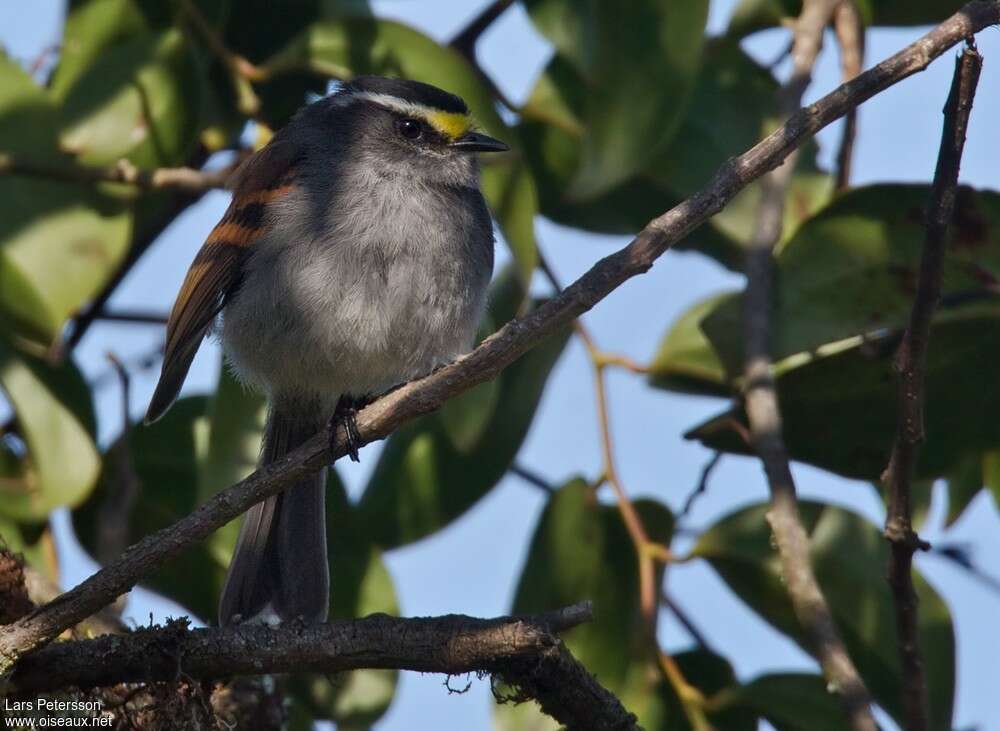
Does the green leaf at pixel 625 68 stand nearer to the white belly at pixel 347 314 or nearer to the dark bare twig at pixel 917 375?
the white belly at pixel 347 314

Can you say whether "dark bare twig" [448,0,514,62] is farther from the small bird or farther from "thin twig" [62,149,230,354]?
"thin twig" [62,149,230,354]

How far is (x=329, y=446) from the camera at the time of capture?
292cm

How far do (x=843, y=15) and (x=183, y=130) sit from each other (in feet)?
7.13

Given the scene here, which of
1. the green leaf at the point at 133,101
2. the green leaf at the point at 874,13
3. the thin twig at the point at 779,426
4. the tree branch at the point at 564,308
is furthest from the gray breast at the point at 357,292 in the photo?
the green leaf at the point at 874,13

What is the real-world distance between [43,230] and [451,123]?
1339mm

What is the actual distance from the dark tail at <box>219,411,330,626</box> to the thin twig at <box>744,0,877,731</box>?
132 centimetres

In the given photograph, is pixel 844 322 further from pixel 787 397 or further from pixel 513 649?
pixel 513 649

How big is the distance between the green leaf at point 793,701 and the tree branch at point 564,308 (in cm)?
150

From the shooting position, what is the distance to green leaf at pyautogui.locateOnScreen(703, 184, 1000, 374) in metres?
3.76

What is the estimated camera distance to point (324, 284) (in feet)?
12.8

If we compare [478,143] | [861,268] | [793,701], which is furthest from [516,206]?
[793,701]

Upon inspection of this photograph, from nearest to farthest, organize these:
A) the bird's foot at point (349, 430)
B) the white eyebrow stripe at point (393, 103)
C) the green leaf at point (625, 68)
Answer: the bird's foot at point (349, 430) → the green leaf at point (625, 68) → the white eyebrow stripe at point (393, 103)

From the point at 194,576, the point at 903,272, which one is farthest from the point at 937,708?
the point at 194,576

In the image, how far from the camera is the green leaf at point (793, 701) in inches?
146
